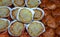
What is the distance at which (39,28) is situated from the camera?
1.00m

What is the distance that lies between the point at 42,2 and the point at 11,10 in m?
0.26

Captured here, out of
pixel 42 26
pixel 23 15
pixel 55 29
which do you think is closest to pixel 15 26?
pixel 23 15

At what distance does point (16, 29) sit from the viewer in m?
0.99

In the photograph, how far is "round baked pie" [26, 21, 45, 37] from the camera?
3.24ft

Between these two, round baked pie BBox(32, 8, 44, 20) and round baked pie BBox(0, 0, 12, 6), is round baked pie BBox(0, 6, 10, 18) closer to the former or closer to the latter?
round baked pie BBox(0, 0, 12, 6)

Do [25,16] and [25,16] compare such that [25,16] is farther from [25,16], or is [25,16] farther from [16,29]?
[16,29]

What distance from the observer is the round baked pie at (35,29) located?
0.99m

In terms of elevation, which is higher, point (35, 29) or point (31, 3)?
point (31, 3)

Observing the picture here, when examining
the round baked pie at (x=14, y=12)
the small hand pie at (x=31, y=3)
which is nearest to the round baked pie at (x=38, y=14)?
the small hand pie at (x=31, y=3)

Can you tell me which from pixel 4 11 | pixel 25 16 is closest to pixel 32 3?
pixel 25 16

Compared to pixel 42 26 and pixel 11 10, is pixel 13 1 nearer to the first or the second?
pixel 11 10

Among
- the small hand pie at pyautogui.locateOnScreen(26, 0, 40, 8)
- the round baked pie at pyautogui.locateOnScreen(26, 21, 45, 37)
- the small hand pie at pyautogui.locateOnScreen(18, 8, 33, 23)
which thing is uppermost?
the small hand pie at pyautogui.locateOnScreen(26, 0, 40, 8)

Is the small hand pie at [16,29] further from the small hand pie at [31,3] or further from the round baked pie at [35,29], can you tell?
the small hand pie at [31,3]

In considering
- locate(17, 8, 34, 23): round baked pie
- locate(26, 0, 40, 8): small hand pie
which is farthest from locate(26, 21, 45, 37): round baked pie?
locate(26, 0, 40, 8): small hand pie
